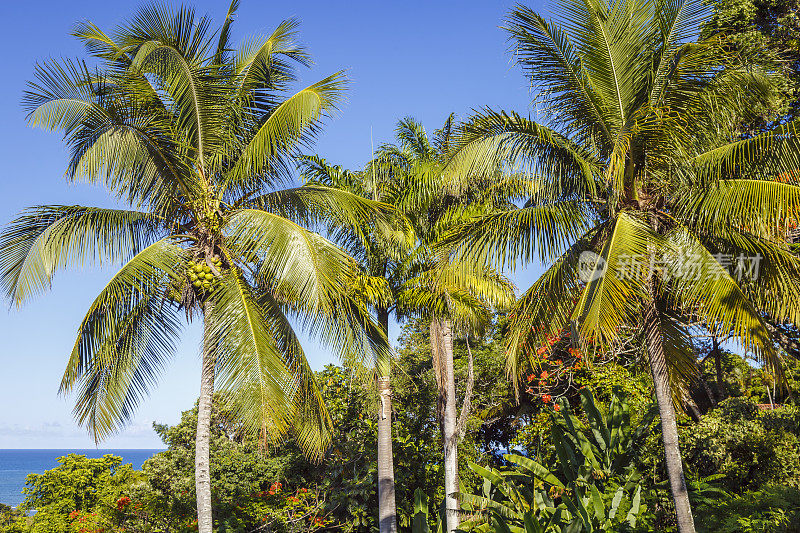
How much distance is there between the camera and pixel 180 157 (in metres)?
7.81

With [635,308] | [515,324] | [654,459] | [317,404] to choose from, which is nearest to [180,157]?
[317,404]

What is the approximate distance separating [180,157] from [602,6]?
18.5ft

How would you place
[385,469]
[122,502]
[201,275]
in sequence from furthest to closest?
[122,502], [385,469], [201,275]

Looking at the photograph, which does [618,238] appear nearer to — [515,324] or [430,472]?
[515,324]

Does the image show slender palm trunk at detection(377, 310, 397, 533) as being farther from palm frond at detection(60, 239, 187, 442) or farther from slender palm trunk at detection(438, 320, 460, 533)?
palm frond at detection(60, 239, 187, 442)

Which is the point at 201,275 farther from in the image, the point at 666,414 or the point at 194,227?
the point at 666,414

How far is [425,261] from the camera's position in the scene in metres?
11.7

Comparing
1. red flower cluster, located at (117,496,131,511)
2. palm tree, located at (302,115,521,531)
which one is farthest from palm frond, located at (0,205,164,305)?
red flower cluster, located at (117,496,131,511)

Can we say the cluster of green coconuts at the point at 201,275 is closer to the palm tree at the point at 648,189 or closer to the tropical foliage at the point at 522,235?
the tropical foliage at the point at 522,235

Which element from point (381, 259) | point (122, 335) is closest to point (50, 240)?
point (122, 335)

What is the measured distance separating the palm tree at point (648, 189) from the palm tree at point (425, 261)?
2894mm

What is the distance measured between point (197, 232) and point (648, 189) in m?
5.82

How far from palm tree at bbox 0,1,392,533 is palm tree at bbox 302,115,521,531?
267 cm

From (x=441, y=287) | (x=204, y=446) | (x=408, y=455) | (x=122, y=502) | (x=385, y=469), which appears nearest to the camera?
(x=204, y=446)
